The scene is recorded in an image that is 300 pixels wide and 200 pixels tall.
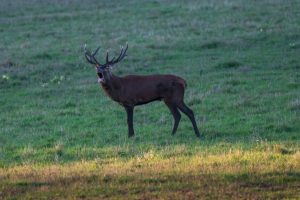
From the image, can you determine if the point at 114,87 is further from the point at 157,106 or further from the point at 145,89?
the point at 157,106

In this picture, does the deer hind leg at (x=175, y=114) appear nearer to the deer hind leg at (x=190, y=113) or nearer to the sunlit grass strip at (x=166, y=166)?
the deer hind leg at (x=190, y=113)

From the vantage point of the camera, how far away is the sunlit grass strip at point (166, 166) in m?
11.2

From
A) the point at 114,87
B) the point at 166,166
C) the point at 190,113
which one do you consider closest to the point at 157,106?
the point at 114,87

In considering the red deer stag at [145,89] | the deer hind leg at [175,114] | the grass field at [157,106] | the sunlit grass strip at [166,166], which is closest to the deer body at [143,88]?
the red deer stag at [145,89]

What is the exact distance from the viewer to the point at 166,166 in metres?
11.7

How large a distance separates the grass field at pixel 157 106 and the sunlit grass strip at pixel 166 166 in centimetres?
2

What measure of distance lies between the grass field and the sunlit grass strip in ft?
0.06

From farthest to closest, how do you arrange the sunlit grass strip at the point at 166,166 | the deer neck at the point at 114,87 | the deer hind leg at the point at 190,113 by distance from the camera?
the deer neck at the point at 114,87 < the deer hind leg at the point at 190,113 < the sunlit grass strip at the point at 166,166

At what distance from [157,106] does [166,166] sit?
6566 mm

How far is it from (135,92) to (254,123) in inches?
93.0

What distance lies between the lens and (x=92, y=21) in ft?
108

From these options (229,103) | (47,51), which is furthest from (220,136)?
(47,51)

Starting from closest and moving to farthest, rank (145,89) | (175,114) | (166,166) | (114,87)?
(166,166) → (175,114) → (145,89) → (114,87)

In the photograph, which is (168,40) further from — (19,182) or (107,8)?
(19,182)
